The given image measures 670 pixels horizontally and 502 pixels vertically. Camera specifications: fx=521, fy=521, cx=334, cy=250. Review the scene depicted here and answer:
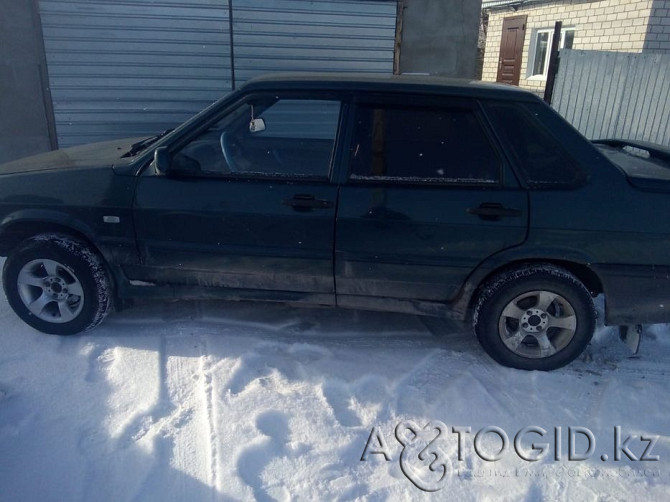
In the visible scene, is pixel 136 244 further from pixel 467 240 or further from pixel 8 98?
pixel 8 98

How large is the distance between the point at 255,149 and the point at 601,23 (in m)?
10.3

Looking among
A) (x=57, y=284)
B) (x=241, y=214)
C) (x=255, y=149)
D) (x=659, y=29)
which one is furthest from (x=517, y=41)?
(x=57, y=284)

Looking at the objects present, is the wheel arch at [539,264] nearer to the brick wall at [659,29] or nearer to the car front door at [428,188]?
the car front door at [428,188]

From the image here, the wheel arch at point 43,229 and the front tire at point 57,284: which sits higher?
the wheel arch at point 43,229

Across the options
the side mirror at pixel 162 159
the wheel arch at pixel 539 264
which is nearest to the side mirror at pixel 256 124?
the side mirror at pixel 162 159

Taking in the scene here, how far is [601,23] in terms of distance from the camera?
10844 mm

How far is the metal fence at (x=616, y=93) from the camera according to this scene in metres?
7.00

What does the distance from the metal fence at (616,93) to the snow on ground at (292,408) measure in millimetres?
4447

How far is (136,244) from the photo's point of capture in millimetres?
3324

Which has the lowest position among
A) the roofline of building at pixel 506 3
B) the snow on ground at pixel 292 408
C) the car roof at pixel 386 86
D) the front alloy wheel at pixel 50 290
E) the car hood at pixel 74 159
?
the snow on ground at pixel 292 408

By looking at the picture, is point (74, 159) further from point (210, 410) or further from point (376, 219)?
point (376, 219)

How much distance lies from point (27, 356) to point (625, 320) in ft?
12.0

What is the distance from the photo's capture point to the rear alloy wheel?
3.10 m

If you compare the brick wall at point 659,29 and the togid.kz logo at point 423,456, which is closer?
the togid.kz logo at point 423,456
